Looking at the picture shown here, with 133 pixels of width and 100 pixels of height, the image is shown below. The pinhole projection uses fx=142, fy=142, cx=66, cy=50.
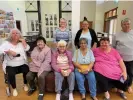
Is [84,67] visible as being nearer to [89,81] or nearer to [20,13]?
[89,81]

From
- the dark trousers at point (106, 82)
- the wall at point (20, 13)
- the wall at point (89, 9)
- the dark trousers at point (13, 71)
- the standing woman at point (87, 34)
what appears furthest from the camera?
the wall at point (89, 9)

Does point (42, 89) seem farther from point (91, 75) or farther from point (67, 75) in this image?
point (91, 75)

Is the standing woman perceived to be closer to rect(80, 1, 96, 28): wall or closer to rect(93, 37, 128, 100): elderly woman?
rect(93, 37, 128, 100): elderly woman

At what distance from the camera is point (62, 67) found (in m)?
2.61

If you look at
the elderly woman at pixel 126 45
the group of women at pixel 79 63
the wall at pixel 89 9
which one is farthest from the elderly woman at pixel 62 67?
the wall at pixel 89 9

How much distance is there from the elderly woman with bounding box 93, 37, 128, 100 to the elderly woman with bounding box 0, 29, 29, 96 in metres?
1.40

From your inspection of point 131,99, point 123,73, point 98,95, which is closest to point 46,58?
point 98,95

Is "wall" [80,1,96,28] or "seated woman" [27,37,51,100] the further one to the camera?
"wall" [80,1,96,28]

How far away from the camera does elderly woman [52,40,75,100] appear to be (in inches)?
98.8

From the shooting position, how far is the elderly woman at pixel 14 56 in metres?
2.63

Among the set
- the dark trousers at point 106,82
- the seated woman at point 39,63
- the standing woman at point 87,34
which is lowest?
the dark trousers at point 106,82

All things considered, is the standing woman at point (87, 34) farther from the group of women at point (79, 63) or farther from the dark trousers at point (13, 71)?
the dark trousers at point (13, 71)

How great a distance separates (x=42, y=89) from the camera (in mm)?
2568

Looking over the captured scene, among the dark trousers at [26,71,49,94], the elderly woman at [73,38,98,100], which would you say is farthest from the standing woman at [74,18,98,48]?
the dark trousers at [26,71,49,94]
